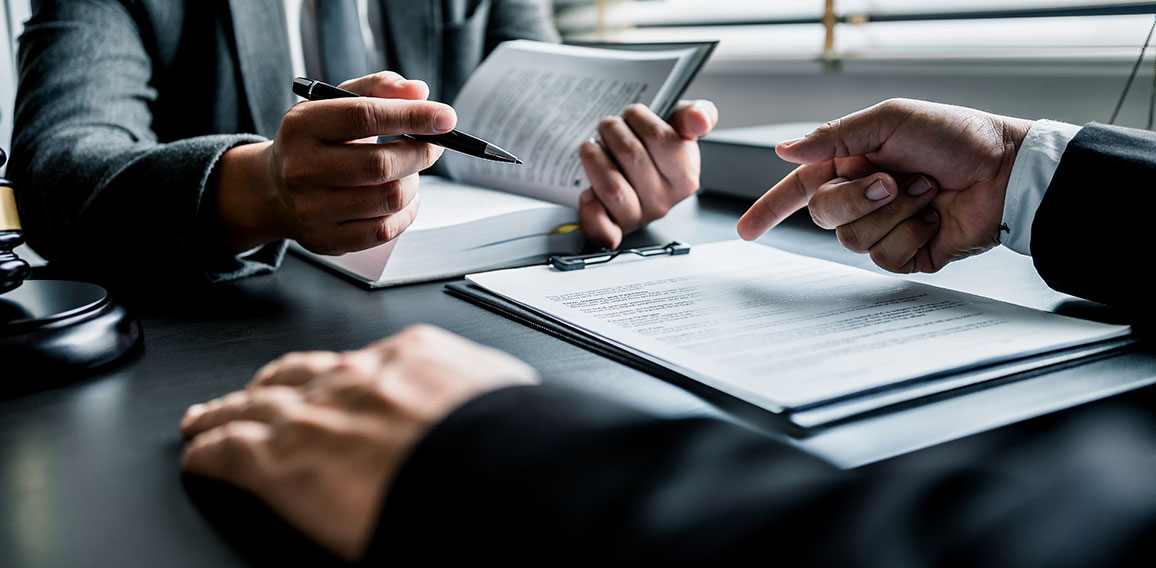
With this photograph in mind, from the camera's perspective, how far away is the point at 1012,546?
35cm

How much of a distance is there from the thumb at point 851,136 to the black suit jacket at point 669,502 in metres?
0.40

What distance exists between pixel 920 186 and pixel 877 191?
0.04 metres

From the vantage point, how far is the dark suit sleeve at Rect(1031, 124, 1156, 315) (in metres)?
0.62

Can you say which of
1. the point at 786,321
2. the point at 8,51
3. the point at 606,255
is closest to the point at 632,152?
the point at 606,255

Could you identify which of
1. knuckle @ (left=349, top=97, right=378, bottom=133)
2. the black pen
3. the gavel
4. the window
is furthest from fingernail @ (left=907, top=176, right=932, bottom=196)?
the gavel

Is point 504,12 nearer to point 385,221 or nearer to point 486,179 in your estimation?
point 486,179

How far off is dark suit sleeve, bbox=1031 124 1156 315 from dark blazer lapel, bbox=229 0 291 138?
1038mm

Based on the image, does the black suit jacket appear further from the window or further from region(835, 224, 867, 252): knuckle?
the window

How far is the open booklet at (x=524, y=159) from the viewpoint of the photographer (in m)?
0.81

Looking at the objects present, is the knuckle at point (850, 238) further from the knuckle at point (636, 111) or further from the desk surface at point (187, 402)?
the knuckle at point (636, 111)

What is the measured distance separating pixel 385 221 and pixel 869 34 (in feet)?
3.58

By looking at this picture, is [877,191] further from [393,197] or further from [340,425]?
[340,425]

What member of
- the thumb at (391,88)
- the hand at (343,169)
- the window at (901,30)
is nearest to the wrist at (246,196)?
the hand at (343,169)

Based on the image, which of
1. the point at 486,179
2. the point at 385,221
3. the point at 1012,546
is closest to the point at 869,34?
the point at 486,179
